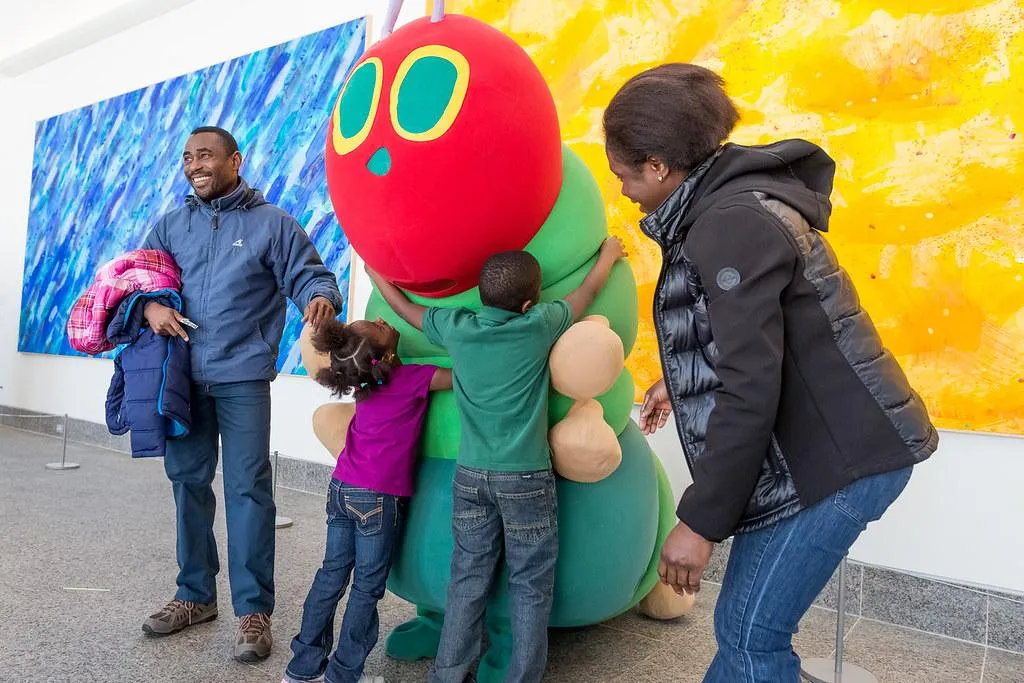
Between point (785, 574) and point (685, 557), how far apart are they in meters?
0.16

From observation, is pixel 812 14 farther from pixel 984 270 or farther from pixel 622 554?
pixel 622 554

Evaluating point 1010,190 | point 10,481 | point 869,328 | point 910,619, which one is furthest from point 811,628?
point 10,481

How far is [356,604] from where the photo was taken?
6.86ft

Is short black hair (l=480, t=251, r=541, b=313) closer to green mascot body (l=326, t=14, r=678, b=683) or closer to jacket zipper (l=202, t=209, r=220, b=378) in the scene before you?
green mascot body (l=326, t=14, r=678, b=683)

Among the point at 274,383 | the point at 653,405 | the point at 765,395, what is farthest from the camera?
the point at 274,383

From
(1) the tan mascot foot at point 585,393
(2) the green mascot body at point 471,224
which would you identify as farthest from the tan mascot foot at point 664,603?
(1) the tan mascot foot at point 585,393

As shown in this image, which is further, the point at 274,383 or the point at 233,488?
the point at 274,383

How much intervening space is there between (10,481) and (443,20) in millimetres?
3985

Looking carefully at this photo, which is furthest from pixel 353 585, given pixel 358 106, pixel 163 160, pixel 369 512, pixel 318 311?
pixel 163 160

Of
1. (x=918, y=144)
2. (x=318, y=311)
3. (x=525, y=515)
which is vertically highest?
(x=918, y=144)

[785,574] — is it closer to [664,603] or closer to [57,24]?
[664,603]

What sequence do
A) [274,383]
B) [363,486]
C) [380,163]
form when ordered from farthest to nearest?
[274,383] → [363,486] → [380,163]

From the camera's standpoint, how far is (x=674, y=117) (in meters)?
1.33

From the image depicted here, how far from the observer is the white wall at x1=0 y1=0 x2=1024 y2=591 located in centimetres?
270
